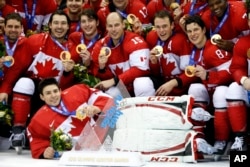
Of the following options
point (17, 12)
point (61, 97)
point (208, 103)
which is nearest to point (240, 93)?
point (208, 103)

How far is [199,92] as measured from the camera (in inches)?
241

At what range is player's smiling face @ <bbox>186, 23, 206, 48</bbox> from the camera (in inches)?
245

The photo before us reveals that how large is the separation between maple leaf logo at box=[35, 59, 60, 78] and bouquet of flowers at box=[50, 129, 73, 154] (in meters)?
0.90

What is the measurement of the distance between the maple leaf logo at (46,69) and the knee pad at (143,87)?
82 centimetres

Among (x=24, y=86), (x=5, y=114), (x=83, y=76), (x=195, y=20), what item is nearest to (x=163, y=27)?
(x=195, y=20)

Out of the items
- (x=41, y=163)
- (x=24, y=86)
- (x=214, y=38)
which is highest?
(x=214, y=38)

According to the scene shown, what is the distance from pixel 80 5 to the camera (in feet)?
23.4

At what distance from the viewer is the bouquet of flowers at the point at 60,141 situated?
231 inches

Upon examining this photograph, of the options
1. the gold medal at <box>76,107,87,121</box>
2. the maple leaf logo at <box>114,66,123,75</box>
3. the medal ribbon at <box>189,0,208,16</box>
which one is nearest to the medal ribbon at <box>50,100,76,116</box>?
the gold medal at <box>76,107,87,121</box>

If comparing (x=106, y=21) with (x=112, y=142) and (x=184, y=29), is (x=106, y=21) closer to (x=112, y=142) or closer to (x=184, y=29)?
(x=184, y=29)

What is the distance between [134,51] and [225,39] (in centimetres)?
81

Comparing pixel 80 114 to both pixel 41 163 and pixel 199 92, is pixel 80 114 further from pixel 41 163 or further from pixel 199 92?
pixel 199 92

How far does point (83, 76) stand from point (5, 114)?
0.79 m

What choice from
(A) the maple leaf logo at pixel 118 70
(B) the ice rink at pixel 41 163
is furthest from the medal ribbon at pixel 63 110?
(A) the maple leaf logo at pixel 118 70
